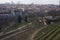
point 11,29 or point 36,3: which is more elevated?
point 36,3

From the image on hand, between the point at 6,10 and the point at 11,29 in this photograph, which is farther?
the point at 6,10

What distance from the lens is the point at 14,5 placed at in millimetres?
5121

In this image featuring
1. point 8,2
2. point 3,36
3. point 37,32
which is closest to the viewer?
point 3,36

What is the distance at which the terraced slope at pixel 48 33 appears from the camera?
4052 millimetres

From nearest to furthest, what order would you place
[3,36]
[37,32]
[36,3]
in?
1. [3,36]
2. [37,32]
3. [36,3]

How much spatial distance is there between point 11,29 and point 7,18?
0.54m

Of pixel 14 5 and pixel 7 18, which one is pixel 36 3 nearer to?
pixel 14 5

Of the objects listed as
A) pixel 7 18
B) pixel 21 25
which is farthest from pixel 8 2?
pixel 21 25

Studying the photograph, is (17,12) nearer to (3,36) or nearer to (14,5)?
(14,5)

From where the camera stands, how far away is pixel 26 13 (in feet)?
17.2

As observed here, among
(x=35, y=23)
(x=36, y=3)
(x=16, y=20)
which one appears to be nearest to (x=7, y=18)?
(x=16, y=20)

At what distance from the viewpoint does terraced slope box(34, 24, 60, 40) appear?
4.05m

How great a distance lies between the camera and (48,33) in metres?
4.45

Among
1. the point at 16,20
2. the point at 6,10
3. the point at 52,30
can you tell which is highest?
the point at 6,10
